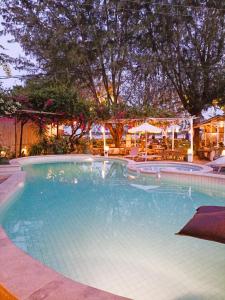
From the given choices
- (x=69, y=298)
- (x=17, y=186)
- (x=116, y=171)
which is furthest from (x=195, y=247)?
(x=116, y=171)

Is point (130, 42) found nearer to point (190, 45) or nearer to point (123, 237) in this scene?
point (190, 45)

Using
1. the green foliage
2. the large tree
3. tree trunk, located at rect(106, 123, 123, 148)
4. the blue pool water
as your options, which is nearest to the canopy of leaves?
the large tree

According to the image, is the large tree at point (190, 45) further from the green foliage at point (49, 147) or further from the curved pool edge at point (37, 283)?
the curved pool edge at point (37, 283)

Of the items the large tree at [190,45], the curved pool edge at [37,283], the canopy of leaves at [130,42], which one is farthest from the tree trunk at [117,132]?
the curved pool edge at [37,283]

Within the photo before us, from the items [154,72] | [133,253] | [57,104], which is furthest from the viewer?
[154,72]

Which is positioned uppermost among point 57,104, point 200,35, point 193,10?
point 193,10

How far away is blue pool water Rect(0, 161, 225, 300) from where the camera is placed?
14.1 ft

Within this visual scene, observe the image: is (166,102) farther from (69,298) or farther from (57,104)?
(69,298)

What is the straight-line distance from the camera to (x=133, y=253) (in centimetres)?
525

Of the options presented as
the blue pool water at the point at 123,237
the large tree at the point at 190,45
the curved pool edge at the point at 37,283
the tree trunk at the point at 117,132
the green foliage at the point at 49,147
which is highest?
the large tree at the point at 190,45

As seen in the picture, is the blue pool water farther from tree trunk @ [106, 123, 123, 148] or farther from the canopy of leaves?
tree trunk @ [106, 123, 123, 148]

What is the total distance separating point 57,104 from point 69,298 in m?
17.0

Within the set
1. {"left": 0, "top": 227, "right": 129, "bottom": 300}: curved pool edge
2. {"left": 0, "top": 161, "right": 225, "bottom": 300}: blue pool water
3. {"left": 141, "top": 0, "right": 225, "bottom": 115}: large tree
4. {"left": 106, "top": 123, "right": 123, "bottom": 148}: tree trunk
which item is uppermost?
{"left": 141, "top": 0, "right": 225, "bottom": 115}: large tree

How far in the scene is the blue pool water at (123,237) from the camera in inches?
169
